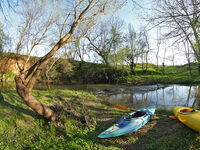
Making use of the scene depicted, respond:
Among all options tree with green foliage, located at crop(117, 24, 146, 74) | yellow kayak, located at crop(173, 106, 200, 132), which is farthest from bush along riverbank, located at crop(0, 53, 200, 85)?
yellow kayak, located at crop(173, 106, 200, 132)

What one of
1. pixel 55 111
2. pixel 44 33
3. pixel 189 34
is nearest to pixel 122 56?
pixel 44 33

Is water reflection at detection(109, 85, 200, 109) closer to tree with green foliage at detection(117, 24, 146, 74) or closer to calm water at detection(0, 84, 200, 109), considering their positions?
calm water at detection(0, 84, 200, 109)

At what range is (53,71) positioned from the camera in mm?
19531

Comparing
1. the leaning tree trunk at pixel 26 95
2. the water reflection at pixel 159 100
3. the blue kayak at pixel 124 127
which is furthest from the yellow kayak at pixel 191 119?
the leaning tree trunk at pixel 26 95

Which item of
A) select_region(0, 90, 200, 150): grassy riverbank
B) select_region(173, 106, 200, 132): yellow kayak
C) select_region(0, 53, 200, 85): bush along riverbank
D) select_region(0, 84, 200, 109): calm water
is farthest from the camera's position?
select_region(0, 53, 200, 85): bush along riverbank

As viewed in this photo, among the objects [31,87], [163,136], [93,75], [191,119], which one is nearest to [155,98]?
[191,119]

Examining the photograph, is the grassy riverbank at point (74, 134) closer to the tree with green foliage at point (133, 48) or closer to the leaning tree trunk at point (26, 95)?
the leaning tree trunk at point (26, 95)

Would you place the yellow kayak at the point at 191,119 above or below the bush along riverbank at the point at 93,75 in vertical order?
below

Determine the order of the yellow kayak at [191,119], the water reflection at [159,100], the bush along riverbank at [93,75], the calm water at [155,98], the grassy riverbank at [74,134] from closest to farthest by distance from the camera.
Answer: the grassy riverbank at [74,134]
the yellow kayak at [191,119]
the water reflection at [159,100]
the calm water at [155,98]
the bush along riverbank at [93,75]

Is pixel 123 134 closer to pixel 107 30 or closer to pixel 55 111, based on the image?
pixel 55 111

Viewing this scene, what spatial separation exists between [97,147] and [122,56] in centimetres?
1991

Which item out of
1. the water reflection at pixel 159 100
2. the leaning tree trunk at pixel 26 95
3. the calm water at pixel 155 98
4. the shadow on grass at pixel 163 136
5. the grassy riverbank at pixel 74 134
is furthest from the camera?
the calm water at pixel 155 98

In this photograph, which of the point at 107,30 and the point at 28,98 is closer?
the point at 28,98

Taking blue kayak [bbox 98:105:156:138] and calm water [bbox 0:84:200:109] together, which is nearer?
blue kayak [bbox 98:105:156:138]
